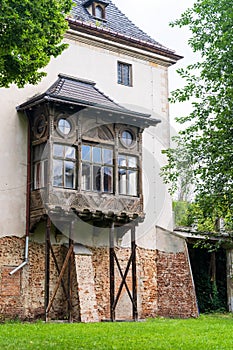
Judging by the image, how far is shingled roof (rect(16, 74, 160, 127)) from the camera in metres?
20.2

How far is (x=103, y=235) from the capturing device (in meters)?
22.3

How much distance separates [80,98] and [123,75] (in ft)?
14.4

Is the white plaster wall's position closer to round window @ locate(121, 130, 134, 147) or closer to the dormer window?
the dormer window

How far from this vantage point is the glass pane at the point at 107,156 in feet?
70.5

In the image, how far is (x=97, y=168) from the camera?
21250 mm

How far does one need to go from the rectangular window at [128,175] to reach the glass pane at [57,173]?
2.60 metres

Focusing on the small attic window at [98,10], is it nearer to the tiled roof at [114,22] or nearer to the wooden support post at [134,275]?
the tiled roof at [114,22]

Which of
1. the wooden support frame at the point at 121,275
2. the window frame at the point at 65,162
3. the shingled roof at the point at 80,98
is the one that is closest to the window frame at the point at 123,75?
the shingled roof at the point at 80,98

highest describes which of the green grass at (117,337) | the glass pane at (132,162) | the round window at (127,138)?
the round window at (127,138)

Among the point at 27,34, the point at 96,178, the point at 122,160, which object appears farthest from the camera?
the point at 122,160

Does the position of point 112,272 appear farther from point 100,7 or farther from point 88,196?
point 100,7

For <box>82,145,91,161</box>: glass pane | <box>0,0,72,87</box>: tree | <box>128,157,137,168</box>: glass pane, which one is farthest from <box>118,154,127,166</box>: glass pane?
<box>0,0,72,87</box>: tree

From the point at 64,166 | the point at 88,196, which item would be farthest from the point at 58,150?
the point at 88,196

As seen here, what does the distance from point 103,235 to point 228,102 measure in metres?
9.82
